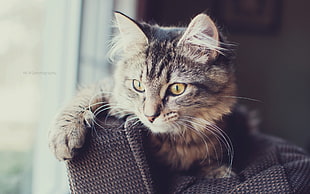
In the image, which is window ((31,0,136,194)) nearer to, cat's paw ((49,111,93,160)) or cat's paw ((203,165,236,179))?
cat's paw ((49,111,93,160))

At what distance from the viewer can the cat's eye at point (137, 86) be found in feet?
3.85

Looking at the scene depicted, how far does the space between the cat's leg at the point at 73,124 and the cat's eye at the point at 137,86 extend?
117mm

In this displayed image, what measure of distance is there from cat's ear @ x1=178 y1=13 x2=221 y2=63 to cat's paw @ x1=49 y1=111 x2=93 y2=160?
406 millimetres

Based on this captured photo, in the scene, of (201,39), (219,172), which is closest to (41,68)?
(201,39)

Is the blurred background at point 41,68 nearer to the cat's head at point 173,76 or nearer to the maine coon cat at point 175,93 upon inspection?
the maine coon cat at point 175,93

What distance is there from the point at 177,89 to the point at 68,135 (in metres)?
0.38

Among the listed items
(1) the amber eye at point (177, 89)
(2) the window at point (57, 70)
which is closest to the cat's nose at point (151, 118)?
(1) the amber eye at point (177, 89)

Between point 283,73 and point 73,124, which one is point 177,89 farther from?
point 283,73

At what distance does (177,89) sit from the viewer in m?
1.14

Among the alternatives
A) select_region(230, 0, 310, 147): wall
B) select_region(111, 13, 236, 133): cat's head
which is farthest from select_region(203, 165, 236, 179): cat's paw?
select_region(230, 0, 310, 147): wall

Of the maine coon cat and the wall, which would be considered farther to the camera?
the wall

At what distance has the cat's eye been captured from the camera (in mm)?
1173

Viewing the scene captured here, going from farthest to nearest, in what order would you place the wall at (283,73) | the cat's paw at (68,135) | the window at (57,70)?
the wall at (283,73) < the window at (57,70) < the cat's paw at (68,135)

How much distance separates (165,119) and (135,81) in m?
0.19
